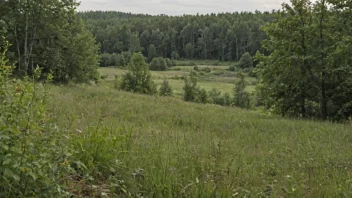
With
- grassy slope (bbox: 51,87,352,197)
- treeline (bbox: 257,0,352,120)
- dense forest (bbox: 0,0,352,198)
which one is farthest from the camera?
treeline (bbox: 257,0,352,120)

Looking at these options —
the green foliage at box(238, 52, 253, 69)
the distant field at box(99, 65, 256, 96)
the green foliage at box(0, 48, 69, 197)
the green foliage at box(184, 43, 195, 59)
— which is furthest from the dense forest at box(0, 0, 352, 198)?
the green foliage at box(184, 43, 195, 59)

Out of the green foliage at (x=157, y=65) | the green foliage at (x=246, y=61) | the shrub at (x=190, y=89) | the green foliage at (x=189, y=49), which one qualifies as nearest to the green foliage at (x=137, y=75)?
the shrub at (x=190, y=89)

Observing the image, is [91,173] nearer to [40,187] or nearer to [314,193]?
[40,187]

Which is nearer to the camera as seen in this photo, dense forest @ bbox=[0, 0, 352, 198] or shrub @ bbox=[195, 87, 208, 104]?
dense forest @ bbox=[0, 0, 352, 198]

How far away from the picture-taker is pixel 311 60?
16.4 meters

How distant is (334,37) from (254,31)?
112 m

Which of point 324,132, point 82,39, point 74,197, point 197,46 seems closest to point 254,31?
point 197,46

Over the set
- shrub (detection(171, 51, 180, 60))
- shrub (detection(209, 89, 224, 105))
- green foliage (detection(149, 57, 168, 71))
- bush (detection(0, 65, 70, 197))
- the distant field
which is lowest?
shrub (detection(209, 89, 224, 105))

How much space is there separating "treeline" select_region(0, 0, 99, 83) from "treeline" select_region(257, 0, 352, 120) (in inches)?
707

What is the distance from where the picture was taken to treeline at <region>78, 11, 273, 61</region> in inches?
4973

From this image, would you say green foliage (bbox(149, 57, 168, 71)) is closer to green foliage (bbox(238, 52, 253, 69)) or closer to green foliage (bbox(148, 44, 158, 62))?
green foliage (bbox(148, 44, 158, 62))

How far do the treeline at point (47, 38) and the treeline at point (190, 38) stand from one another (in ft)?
303

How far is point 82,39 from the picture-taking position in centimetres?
2959

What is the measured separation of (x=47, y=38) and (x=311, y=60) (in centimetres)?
2182
